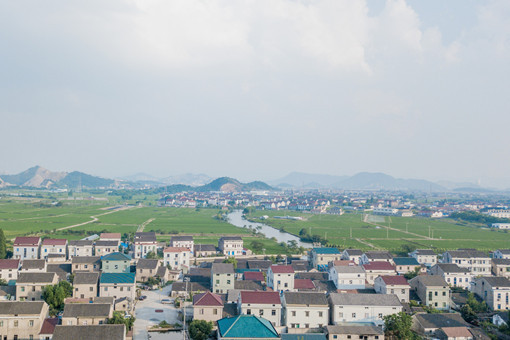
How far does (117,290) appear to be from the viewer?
1296 cm

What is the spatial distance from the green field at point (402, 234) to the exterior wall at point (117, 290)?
13577mm

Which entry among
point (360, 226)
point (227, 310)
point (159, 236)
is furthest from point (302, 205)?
point (227, 310)

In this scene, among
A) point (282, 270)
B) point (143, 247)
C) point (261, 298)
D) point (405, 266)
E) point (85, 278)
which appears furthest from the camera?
point (143, 247)

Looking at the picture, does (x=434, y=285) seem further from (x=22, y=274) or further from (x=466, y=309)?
(x=22, y=274)

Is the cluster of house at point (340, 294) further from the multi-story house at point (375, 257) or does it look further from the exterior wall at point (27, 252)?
the exterior wall at point (27, 252)

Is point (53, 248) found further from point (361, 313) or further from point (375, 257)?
point (375, 257)

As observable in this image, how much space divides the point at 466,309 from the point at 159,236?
1843 cm

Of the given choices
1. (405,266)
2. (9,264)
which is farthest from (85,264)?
(405,266)

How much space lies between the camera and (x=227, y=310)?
37.8ft

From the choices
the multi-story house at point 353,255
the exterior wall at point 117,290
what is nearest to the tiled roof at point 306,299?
the exterior wall at point 117,290

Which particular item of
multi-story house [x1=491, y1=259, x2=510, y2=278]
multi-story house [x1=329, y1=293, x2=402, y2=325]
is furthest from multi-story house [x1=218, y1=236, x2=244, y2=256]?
multi-story house [x1=491, y1=259, x2=510, y2=278]

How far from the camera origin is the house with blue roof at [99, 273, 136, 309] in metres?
12.9

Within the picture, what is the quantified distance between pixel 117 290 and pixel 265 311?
4993 millimetres

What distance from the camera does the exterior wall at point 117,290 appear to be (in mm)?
12859
